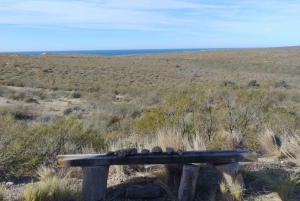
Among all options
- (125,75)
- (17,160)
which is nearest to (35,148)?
(17,160)

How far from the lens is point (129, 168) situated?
549 centimetres

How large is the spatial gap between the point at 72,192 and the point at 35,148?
1915 millimetres

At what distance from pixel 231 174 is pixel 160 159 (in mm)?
974

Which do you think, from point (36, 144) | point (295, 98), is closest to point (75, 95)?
point (295, 98)

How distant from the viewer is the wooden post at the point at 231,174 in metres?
4.52

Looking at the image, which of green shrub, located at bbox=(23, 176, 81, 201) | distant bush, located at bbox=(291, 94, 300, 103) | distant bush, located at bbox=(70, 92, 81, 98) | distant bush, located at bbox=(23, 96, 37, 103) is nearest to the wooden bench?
green shrub, located at bbox=(23, 176, 81, 201)

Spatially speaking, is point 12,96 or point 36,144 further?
point 12,96

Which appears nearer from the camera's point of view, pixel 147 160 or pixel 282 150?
pixel 147 160

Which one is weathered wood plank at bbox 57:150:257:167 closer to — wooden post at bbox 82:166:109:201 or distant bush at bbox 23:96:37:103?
wooden post at bbox 82:166:109:201

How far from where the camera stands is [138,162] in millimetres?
4574

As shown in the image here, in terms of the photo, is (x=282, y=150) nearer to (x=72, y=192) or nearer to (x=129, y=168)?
(x=129, y=168)

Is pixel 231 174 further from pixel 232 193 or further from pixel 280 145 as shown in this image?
pixel 280 145

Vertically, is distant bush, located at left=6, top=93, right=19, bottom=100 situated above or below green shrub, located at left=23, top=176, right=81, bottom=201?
below

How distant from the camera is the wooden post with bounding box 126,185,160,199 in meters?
4.54
